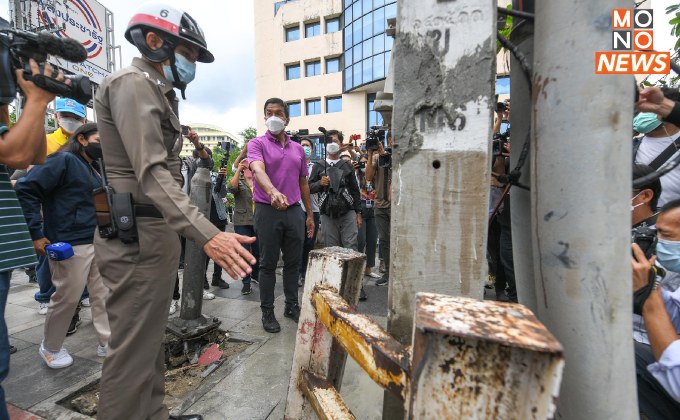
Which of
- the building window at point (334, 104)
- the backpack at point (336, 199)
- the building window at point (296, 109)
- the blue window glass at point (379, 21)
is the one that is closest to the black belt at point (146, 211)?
the backpack at point (336, 199)

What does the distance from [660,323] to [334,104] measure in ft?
82.4

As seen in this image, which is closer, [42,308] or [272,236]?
[272,236]

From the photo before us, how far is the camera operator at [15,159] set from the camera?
1.42 m

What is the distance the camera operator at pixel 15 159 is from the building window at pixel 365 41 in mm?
21423

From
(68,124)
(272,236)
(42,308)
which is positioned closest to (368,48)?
(68,124)

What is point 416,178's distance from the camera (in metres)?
1.14

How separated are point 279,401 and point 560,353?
2049 mm

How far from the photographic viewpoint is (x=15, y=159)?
4.71 feet

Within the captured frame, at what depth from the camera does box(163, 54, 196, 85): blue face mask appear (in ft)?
6.23

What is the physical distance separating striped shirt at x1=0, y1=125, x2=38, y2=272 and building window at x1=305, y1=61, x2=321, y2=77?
25924 mm

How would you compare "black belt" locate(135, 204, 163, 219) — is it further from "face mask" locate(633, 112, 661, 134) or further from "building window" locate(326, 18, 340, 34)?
"building window" locate(326, 18, 340, 34)

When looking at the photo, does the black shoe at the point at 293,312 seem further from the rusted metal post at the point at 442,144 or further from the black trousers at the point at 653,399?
the black trousers at the point at 653,399

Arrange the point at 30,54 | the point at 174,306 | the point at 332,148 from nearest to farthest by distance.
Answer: the point at 30,54, the point at 174,306, the point at 332,148

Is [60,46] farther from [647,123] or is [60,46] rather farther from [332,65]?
[332,65]
